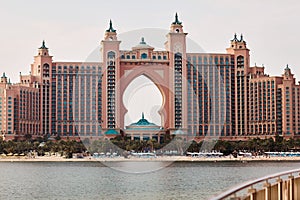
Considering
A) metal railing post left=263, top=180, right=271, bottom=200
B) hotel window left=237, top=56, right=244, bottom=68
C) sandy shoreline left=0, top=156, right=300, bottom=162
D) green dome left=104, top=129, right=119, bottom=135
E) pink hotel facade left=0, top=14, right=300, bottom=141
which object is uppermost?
hotel window left=237, top=56, right=244, bottom=68

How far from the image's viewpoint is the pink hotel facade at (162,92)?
137375 mm

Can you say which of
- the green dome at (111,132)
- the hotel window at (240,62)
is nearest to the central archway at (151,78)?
the green dome at (111,132)

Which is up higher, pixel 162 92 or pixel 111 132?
pixel 162 92

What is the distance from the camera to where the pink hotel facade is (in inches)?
5408

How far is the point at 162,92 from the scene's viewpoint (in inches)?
5458

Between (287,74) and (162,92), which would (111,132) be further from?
(287,74)

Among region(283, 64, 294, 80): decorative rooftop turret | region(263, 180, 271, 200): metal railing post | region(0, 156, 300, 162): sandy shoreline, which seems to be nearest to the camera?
region(263, 180, 271, 200): metal railing post

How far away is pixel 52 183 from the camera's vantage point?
55.3 metres

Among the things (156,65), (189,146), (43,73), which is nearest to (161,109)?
(156,65)

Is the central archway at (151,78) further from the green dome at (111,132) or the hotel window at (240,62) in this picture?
the hotel window at (240,62)

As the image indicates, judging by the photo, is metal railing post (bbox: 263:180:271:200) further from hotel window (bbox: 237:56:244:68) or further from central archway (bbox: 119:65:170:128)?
hotel window (bbox: 237:56:244:68)

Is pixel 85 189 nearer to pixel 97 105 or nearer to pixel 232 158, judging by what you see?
pixel 232 158

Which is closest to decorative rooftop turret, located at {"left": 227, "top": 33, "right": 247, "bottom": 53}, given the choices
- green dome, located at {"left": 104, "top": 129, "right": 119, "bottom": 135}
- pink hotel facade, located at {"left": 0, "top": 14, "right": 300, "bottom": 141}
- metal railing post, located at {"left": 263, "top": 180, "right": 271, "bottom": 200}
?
pink hotel facade, located at {"left": 0, "top": 14, "right": 300, "bottom": 141}

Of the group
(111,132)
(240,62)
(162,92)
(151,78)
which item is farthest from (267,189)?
(240,62)
